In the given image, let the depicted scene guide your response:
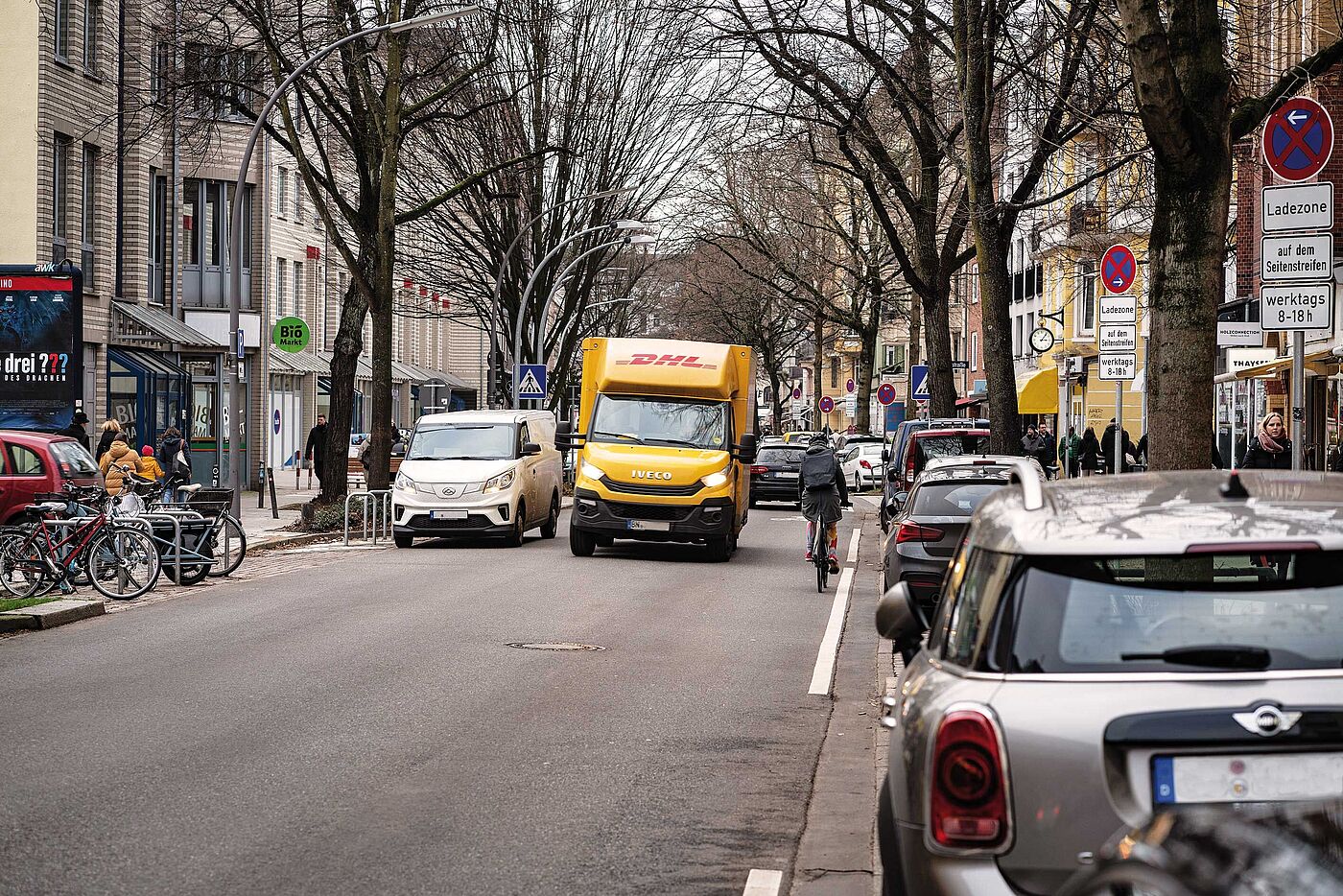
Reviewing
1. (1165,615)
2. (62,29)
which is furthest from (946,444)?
(1165,615)

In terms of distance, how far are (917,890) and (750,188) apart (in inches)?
2255

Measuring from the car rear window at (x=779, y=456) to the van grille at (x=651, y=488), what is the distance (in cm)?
1998

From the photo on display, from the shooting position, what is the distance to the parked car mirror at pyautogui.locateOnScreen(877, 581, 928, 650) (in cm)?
572

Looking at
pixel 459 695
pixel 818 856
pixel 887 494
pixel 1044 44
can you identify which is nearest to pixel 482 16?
pixel 887 494

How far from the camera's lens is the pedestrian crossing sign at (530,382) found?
45.3 metres

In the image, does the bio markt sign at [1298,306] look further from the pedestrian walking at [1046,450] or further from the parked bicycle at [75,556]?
the pedestrian walking at [1046,450]

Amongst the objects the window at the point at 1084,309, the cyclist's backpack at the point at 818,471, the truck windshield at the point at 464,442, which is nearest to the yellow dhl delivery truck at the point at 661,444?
the truck windshield at the point at 464,442

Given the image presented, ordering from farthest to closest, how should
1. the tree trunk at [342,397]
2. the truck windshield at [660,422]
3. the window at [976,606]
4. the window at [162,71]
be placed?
the tree trunk at [342,397] < the window at [162,71] < the truck windshield at [660,422] < the window at [976,606]

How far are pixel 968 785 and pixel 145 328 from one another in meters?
37.2

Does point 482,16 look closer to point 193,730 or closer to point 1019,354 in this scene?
point 193,730

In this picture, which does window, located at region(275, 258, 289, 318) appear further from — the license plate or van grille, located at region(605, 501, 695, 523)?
the license plate

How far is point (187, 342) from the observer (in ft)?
131

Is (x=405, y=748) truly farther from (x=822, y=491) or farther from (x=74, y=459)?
(x=74, y=459)

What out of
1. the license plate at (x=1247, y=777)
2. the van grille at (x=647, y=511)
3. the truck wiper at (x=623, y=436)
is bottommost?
the van grille at (x=647, y=511)
